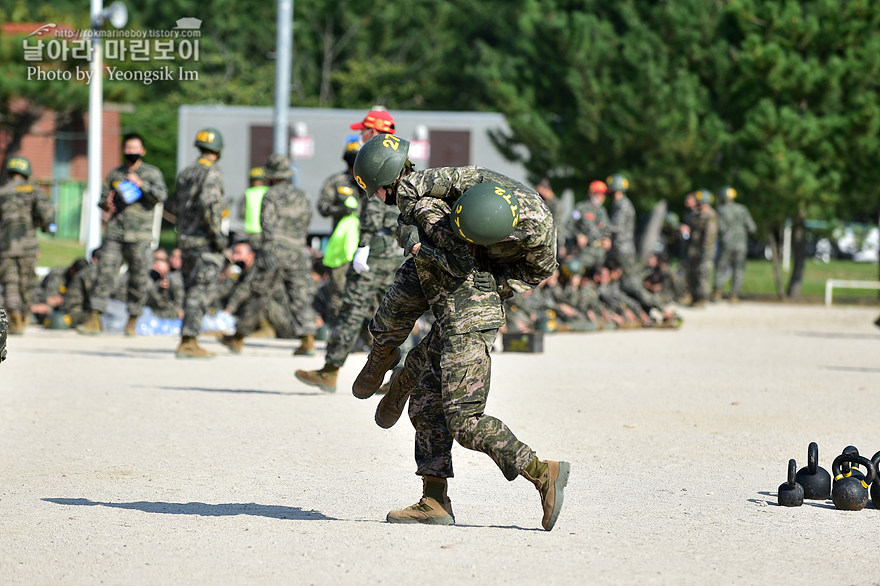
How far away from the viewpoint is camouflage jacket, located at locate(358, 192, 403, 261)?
10547 millimetres

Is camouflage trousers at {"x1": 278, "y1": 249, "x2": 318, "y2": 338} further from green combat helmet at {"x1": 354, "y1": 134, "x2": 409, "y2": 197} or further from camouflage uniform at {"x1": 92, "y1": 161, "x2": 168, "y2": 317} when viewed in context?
green combat helmet at {"x1": 354, "y1": 134, "x2": 409, "y2": 197}

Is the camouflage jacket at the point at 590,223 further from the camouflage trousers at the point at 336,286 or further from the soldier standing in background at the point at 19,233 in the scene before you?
the soldier standing in background at the point at 19,233

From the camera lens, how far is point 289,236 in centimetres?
A: 1343

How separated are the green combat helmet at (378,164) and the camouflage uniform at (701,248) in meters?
19.8

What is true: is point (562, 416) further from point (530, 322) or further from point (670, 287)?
point (670, 287)

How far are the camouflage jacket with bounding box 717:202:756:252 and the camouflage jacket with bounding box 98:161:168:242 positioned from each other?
1408 centimetres

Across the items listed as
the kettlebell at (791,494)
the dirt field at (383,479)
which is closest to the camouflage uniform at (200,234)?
the dirt field at (383,479)

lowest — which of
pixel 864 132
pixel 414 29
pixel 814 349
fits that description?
pixel 814 349

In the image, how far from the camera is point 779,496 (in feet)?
22.5

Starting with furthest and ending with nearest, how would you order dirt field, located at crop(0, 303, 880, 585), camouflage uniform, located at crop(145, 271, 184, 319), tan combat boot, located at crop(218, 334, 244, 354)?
camouflage uniform, located at crop(145, 271, 184, 319) < tan combat boot, located at crop(218, 334, 244, 354) < dirt field, located at crop(0, 303, 880, 585)

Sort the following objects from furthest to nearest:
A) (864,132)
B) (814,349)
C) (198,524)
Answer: (864,132)
(814,349)
(198,524)

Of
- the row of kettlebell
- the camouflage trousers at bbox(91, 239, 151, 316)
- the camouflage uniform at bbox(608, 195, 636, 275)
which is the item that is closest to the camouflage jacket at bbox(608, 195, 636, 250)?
the camouflage uniform at bbox(608, 195, 636, 275)

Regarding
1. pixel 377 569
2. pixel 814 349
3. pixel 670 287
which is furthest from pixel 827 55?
pixel 377 569

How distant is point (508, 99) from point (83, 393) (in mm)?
22848
